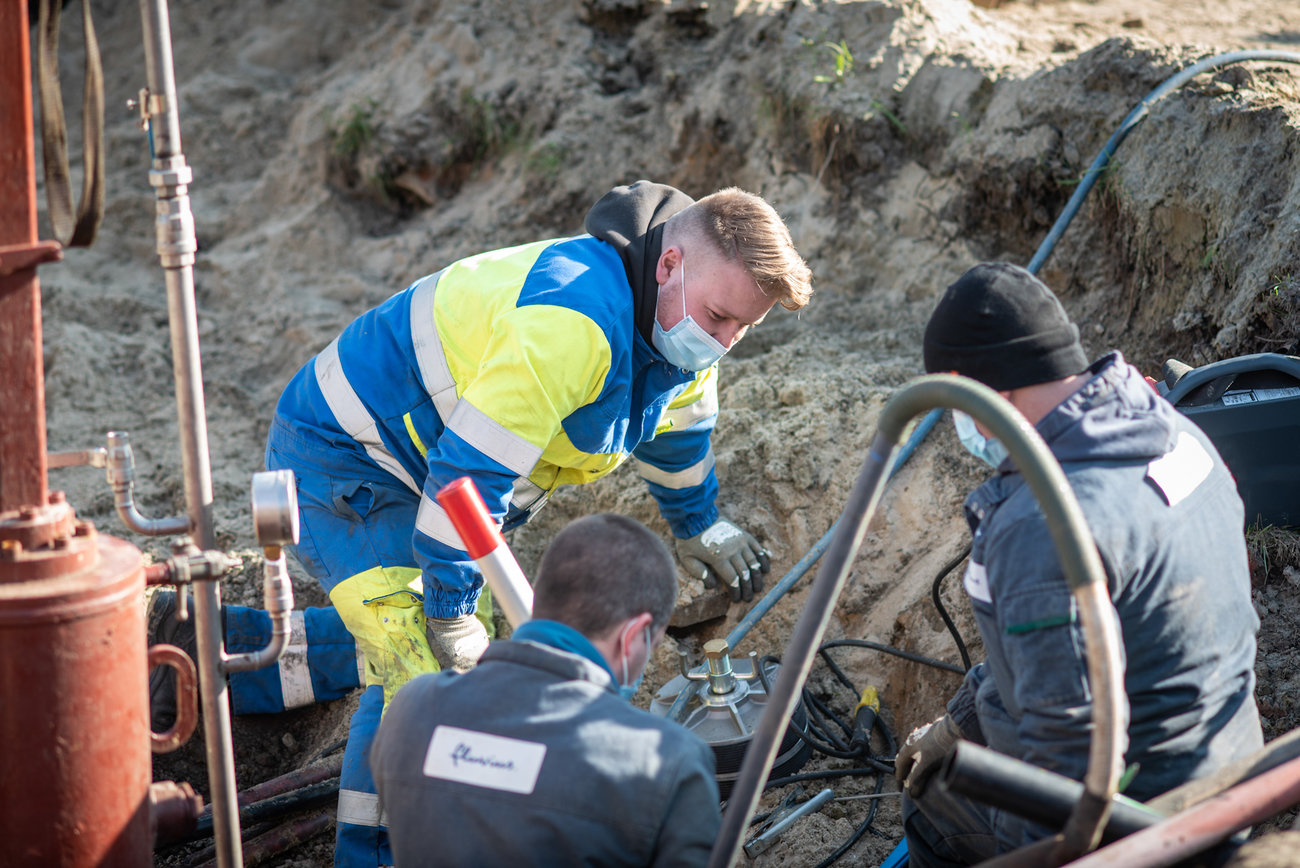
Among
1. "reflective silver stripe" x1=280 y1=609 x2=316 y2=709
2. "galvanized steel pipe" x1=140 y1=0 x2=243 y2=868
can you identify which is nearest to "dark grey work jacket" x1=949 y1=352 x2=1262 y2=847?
"galvanized steel pipe" x1=140 y1=0 x2=243 y2=868

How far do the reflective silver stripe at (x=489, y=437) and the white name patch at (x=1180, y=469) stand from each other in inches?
54.1

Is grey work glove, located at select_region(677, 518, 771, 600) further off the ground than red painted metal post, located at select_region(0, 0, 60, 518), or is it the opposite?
red painted metal post, located at select_region(0, 0, 60, 518)

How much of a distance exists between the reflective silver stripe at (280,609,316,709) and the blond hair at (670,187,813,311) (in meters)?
1.95

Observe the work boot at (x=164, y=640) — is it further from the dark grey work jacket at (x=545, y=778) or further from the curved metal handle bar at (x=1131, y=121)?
the curved metal handle bar at (x=1131, y=121)

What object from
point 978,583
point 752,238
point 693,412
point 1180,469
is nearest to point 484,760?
point 978,583

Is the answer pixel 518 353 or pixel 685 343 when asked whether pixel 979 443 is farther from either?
pixel 518 353

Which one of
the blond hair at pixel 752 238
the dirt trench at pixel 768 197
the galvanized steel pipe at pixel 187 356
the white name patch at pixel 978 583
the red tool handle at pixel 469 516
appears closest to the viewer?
the galvanized steel pipe at pixel 187 356

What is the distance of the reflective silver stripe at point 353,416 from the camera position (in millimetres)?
2924

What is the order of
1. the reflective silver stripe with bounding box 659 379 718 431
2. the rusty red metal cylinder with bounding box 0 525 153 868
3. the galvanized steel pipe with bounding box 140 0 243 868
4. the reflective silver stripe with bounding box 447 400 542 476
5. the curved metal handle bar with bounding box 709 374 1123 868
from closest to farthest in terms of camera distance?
1. the curved metal handle bar with bounding box 709 374 1123 868
2. the rusty red metal cylinder with bounding box 0 525 153 868
3. the galvanized steel pipe with bounding box 140 0 243 868
4. the reflective silver stripe with bounding box 447 400 542 476
5. the reflective silver stripe with bounding box 659 379 718 431

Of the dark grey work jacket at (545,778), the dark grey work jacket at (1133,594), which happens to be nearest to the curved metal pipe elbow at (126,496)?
the dark grey work jacket at (545,778)

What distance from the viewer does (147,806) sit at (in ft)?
6.15

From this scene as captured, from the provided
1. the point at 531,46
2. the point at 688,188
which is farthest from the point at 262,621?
the point at 531,46

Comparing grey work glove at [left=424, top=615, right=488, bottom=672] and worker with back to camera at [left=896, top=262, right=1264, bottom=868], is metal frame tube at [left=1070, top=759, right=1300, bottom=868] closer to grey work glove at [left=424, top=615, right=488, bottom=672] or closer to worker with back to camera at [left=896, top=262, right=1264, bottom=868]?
worker with back to camera at [left=896, top=262, right=1264, bottom=868]

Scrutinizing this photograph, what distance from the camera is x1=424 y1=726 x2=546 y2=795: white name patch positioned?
1.71m
